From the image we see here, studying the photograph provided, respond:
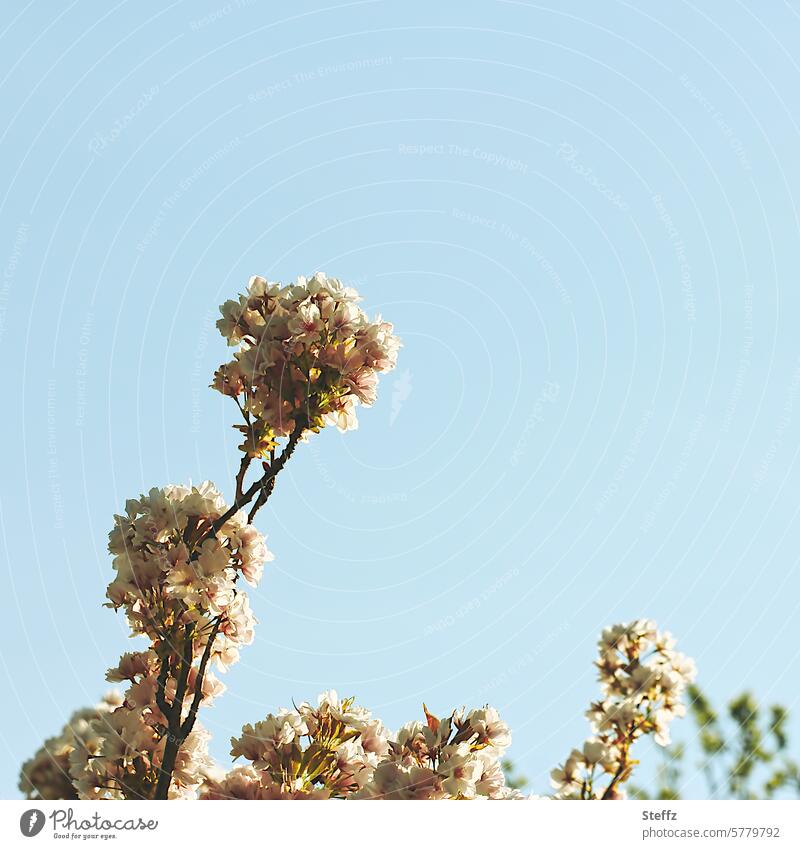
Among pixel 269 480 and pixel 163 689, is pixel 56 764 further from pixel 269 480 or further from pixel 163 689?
pixel 269 480

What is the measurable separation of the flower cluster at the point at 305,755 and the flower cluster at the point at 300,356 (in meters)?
0.69

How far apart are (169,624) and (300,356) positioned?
75 cm

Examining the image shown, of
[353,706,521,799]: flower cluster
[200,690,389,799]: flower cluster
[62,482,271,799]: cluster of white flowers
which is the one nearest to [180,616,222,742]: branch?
[62,482,271,799]: cluster of white flowers

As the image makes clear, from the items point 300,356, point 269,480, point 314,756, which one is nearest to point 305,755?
point 314,756

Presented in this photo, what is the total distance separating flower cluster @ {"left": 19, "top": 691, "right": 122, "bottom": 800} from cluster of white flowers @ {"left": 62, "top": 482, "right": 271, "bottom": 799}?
0.04m

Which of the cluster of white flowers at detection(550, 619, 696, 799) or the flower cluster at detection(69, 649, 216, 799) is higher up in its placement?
the cluster of white flowers at detection(550, 619, 696, 799)

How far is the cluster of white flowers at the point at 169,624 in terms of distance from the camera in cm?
186

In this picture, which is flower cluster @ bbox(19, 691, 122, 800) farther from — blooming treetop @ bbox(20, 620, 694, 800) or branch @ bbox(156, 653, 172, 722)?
branch @ bbox(156, 653, 172, 722)

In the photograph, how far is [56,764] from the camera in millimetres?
2012

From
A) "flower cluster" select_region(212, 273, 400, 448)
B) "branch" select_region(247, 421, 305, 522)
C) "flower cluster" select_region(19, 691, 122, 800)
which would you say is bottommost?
"flower cluster" select_region(19, 691, 122, 800)

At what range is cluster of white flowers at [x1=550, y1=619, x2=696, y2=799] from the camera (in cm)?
316
